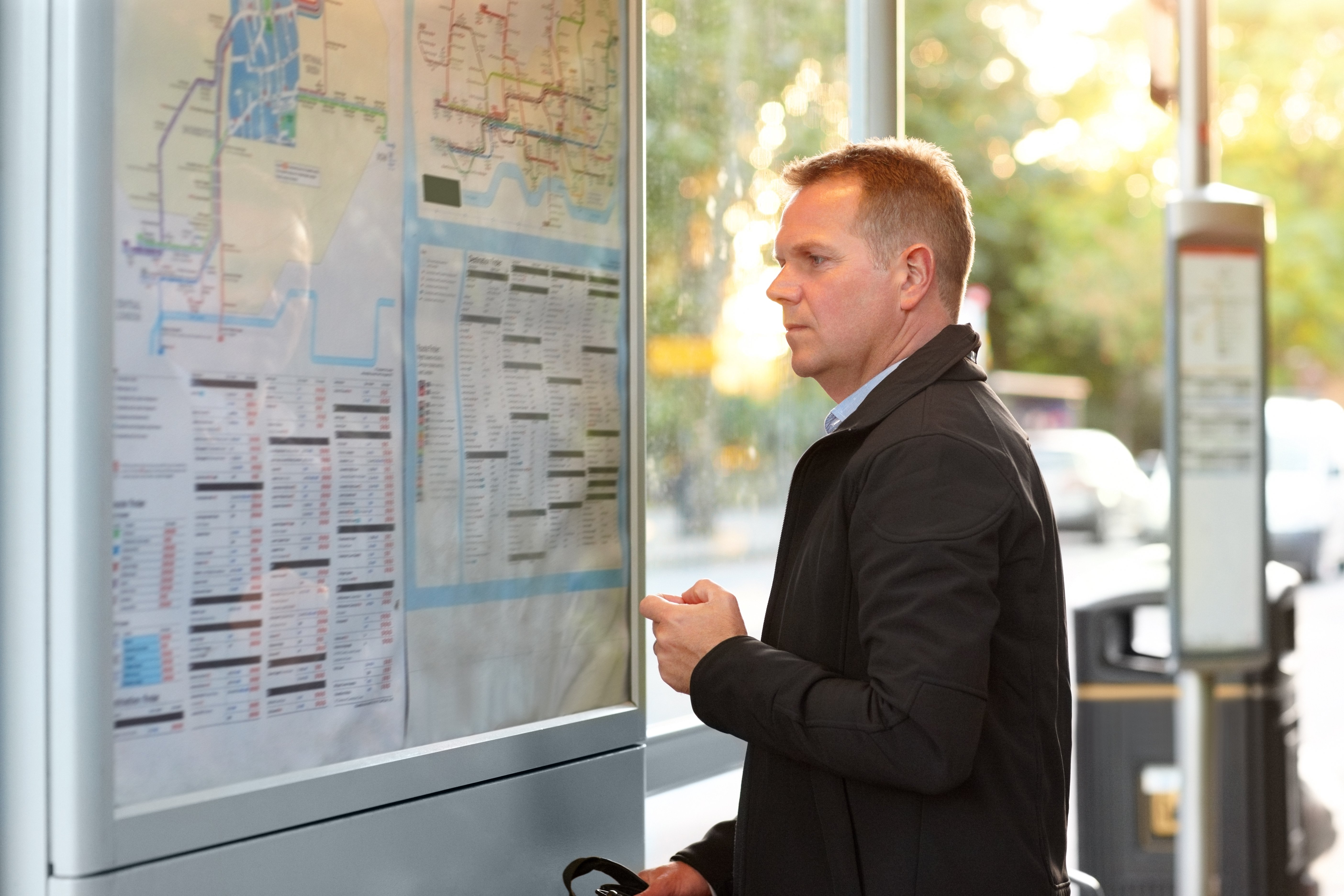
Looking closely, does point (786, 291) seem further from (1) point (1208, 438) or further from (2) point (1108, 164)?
(2) point (1108, 164)

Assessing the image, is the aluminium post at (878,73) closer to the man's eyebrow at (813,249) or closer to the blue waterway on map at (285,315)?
the man's eyebrow at (813,249)

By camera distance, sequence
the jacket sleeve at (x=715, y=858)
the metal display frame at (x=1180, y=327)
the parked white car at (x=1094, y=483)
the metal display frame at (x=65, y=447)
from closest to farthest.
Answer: the metal display frame at (x=65, y=447) < the jacket sleeve at (x=715, y=858) < the metal display frame at (x=1180, y=327) < the parked white car at (x=1094, y=483)

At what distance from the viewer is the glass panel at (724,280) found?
3.41 m

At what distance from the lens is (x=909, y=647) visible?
1.69m

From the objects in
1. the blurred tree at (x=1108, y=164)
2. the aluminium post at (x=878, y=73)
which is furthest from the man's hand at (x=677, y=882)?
the blurred tree at (x=1108, y=164)

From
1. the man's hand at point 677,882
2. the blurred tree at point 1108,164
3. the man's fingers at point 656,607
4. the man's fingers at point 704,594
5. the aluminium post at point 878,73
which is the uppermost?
the blurred tree at point 1108,164

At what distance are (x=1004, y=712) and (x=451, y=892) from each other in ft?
2.91

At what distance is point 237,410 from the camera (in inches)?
68.5

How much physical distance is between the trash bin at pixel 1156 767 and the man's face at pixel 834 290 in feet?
8.39

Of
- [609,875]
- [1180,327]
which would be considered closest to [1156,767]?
[1180,327]

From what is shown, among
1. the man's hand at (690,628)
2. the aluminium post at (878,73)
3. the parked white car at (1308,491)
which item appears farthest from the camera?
the parked white car at (1308,491)

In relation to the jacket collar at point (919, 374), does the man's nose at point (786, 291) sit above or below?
above

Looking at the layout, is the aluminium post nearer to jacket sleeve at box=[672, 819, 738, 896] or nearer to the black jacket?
the black jacket

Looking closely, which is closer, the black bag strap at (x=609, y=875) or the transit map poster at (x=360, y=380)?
the transit map poster at (x=360, y=380)
